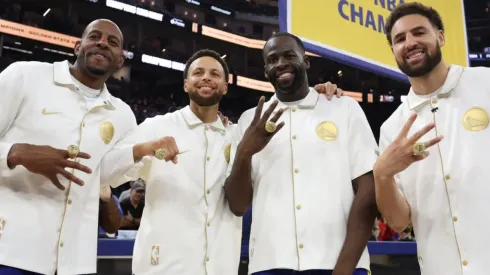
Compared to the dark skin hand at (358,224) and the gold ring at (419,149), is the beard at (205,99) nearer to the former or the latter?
the dark skin hand at (358,224)

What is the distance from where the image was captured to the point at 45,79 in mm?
2094

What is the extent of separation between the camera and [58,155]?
71.2 inches

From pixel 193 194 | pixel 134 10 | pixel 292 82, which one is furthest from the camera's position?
pixel 134 10

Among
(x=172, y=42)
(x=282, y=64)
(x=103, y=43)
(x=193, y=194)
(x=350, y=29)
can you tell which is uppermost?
(x=172, y=42)

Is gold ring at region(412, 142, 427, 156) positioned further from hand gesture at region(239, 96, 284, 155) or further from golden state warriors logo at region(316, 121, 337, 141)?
hand gesture at region(239, 96, 284, 155)

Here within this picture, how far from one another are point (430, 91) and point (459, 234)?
64 cm

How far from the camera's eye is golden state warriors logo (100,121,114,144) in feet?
7.20

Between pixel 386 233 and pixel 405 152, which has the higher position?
pixel 405 152

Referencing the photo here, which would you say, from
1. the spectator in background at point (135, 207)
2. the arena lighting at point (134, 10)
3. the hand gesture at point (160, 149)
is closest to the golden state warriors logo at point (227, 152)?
the hand gesture at point (160, 149)

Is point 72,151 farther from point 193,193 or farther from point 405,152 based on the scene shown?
point 405,152

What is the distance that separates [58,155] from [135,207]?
3.25 metres

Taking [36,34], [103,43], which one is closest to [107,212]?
[103,43]

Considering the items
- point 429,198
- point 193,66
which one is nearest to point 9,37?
point 193,66

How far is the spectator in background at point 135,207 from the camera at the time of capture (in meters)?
4.63
